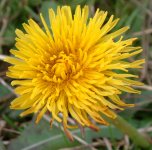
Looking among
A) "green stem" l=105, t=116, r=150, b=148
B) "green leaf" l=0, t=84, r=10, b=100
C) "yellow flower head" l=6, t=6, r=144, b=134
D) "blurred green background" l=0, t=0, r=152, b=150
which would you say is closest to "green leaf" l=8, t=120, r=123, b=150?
"blurred green background" l=0, t=0, r=152, b=150

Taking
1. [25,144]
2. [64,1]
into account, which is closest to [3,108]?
[25,144]

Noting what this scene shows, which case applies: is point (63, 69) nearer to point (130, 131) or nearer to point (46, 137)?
point (130, 131)

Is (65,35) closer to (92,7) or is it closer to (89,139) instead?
(89,139)

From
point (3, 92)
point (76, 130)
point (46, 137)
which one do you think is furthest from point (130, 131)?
point (3, 92)

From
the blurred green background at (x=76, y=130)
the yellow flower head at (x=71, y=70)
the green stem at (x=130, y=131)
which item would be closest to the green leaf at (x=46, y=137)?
the blurred green background at (x=76, y=130)

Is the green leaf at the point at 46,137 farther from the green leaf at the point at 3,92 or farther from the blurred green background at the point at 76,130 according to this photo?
the green leaf at the point at 3,92

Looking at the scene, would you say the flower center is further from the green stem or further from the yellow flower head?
the green stem

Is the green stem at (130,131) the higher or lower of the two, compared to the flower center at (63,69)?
lower
